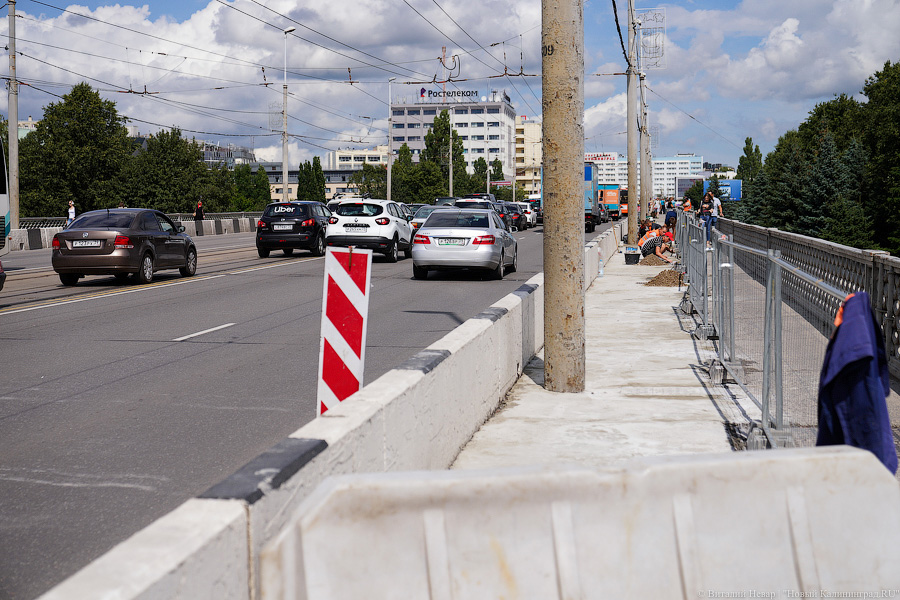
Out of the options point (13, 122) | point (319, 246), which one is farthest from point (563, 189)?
point (13, 122)

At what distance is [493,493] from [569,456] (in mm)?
2915

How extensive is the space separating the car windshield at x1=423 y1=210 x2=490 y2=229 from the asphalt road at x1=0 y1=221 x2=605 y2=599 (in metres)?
2.65

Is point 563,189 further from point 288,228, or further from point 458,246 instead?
point 288,228

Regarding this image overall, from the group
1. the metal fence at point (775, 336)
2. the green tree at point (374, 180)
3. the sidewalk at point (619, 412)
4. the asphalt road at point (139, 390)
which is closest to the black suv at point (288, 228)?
the asphalt road at point (139, 390)

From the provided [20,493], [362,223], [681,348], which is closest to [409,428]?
[20,493]

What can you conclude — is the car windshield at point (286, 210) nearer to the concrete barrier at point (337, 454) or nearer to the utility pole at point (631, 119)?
the utility pole at point (631, 119)

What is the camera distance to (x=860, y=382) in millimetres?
3248

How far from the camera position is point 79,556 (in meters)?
4.20

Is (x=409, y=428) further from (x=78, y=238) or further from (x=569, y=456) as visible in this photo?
(x=78, y=238)

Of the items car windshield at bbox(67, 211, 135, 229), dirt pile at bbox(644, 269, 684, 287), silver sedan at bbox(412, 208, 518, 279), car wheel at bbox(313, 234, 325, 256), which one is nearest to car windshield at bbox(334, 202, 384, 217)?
car wheel at bbox(313, 234, 325, 256)

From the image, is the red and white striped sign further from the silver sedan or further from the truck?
the truck

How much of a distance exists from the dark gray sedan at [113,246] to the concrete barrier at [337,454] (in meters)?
12.2

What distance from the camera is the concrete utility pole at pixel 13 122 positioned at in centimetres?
3303

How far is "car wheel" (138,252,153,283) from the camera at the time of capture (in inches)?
725
